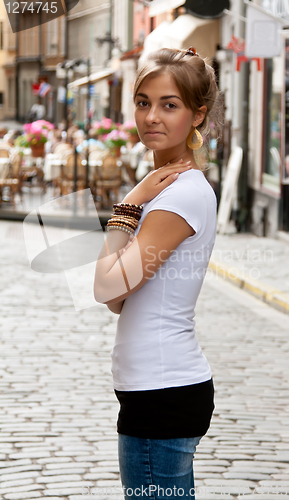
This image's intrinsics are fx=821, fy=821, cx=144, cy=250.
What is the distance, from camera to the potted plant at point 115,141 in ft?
59.0

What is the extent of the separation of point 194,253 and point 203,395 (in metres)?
0.35

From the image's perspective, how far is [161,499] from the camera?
1963 mm

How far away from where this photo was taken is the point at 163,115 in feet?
6.51

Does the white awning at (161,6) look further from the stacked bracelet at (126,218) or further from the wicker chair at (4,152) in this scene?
the stacked bracelet at (126,218)

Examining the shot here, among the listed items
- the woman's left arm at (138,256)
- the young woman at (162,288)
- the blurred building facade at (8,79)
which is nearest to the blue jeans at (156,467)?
the young woman at (162,288)

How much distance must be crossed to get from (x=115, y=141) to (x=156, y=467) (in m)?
16.3

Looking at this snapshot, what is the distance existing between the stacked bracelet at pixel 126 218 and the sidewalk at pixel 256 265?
21.8ft

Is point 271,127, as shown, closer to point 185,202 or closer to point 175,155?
point 175,155

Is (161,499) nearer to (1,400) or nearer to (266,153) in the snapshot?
(1,400)

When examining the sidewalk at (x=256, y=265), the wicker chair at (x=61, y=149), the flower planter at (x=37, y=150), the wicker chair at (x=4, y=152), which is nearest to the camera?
the sidewalk at (x=256, y=265)

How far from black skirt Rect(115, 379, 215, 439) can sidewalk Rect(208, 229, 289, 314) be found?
21.6ft

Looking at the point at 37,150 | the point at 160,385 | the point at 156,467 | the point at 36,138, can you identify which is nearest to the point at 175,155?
the point at 160,385

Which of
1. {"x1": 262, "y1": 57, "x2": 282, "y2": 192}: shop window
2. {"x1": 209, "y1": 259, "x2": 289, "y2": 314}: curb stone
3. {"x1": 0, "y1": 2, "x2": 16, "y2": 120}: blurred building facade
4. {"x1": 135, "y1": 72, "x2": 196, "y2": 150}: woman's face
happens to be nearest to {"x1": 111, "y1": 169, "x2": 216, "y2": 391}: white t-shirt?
{"x1": 135, "y1": 72, "x2": 196, "y2": 150}: woman's face

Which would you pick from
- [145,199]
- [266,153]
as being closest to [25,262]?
[266,153]
